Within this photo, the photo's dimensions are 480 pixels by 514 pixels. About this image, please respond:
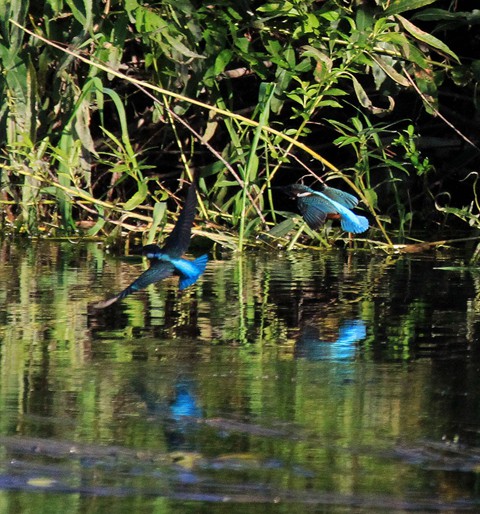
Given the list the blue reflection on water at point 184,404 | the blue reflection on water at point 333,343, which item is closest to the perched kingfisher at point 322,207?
the blue reflection on water at point 333,343

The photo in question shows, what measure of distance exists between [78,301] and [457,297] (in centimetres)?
133

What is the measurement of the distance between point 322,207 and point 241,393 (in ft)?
6.37

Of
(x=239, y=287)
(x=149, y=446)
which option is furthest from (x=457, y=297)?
(x=149, y=446)

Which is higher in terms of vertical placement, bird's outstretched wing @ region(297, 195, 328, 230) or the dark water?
bird's outstretched wing @ region(297, 195, 328, 230)

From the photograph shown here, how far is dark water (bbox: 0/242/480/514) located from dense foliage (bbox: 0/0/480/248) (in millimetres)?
703

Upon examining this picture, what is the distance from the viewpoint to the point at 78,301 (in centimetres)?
452

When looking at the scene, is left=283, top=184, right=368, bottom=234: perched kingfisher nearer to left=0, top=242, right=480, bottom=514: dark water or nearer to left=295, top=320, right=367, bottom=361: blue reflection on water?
left=0, top=242, right=480, bottom=514: dark water

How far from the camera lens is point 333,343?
153 inches

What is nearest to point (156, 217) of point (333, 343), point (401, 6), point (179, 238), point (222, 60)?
point (222, 60)

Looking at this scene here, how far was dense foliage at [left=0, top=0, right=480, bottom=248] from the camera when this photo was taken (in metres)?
5.61

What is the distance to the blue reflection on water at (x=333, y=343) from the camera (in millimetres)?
3717

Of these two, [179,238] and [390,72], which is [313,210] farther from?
[179,238]

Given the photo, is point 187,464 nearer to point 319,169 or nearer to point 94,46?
point 94,46

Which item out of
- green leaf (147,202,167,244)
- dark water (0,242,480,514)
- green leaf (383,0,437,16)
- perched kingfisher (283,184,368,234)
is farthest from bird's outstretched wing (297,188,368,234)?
green leaf (383,0,437,16)
